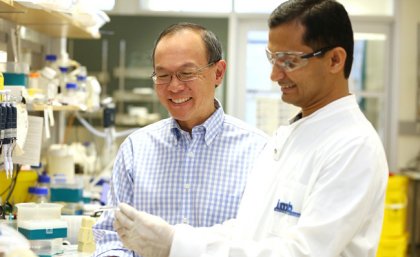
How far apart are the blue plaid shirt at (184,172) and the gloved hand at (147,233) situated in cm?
42

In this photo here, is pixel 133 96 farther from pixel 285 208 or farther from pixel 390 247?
pixel 285 208

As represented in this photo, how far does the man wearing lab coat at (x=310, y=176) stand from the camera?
135 cm

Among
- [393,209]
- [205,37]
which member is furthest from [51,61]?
[393,209]

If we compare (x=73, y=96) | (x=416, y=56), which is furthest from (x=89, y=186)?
(x=416, y=56)

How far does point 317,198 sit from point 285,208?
0.41ft

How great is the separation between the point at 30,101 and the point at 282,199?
5.28ft

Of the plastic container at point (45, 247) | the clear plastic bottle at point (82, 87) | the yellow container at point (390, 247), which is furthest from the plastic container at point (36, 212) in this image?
the yellow container at point (390, 247)

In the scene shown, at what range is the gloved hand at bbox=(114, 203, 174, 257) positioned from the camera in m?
1.41

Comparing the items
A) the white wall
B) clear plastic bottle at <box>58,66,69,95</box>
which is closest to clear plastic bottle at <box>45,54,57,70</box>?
clear plastic bottle at <box>58,66,69,95</box>

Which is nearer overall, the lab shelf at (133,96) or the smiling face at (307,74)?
the smiling face at (307,74)

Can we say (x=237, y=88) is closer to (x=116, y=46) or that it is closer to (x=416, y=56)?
(x=116, y=46)

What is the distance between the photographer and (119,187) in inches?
76.2

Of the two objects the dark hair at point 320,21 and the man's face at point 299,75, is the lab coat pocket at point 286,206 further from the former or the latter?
the dark hair at point 320,21

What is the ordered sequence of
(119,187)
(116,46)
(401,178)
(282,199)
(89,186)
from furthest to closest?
(116,46) → (401,178) → (89,186) → (119,187) → (282,199)
